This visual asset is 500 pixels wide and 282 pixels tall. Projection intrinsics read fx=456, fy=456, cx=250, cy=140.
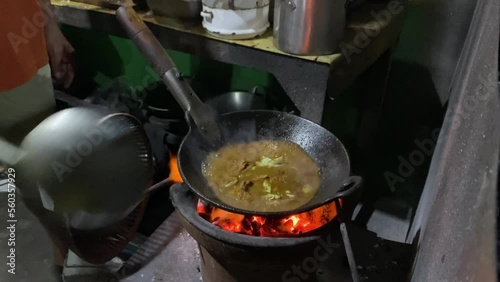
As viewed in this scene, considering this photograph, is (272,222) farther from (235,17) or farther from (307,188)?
(235,17)

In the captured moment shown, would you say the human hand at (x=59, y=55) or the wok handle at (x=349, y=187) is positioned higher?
the wok handle at (x=349, y=187)

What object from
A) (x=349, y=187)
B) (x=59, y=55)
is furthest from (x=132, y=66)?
(x=349, y=187)

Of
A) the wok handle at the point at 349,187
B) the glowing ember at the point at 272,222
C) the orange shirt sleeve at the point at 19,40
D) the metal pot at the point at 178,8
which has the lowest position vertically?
the glowing ember at the point at 272,222

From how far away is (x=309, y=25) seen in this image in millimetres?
1157

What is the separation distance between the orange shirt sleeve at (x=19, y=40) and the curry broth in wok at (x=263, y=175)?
2.07ft

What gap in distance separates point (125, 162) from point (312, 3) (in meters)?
0.67

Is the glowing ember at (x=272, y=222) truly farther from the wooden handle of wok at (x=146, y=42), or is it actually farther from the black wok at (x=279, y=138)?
the wooden handle of wok at (x=146, y=42)

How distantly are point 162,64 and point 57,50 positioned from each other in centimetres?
67

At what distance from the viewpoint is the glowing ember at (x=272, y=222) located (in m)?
0.96

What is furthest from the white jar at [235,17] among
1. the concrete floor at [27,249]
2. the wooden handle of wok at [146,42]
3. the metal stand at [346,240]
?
the concrete floor at [27,249]

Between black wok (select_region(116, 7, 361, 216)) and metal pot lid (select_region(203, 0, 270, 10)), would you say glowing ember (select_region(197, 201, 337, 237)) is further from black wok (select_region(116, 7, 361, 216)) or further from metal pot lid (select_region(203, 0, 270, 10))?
metal pot lid (select_region(203, 0, 270, 10))

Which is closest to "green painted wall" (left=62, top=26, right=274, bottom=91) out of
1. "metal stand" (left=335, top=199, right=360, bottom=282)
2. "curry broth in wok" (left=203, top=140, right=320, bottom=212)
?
"curry broth in wok" (left=203, top=140, right=320, bottom=212)

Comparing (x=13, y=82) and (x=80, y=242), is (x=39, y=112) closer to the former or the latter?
(x=13, y=82)

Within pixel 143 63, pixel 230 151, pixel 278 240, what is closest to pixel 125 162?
pixel 230 151
